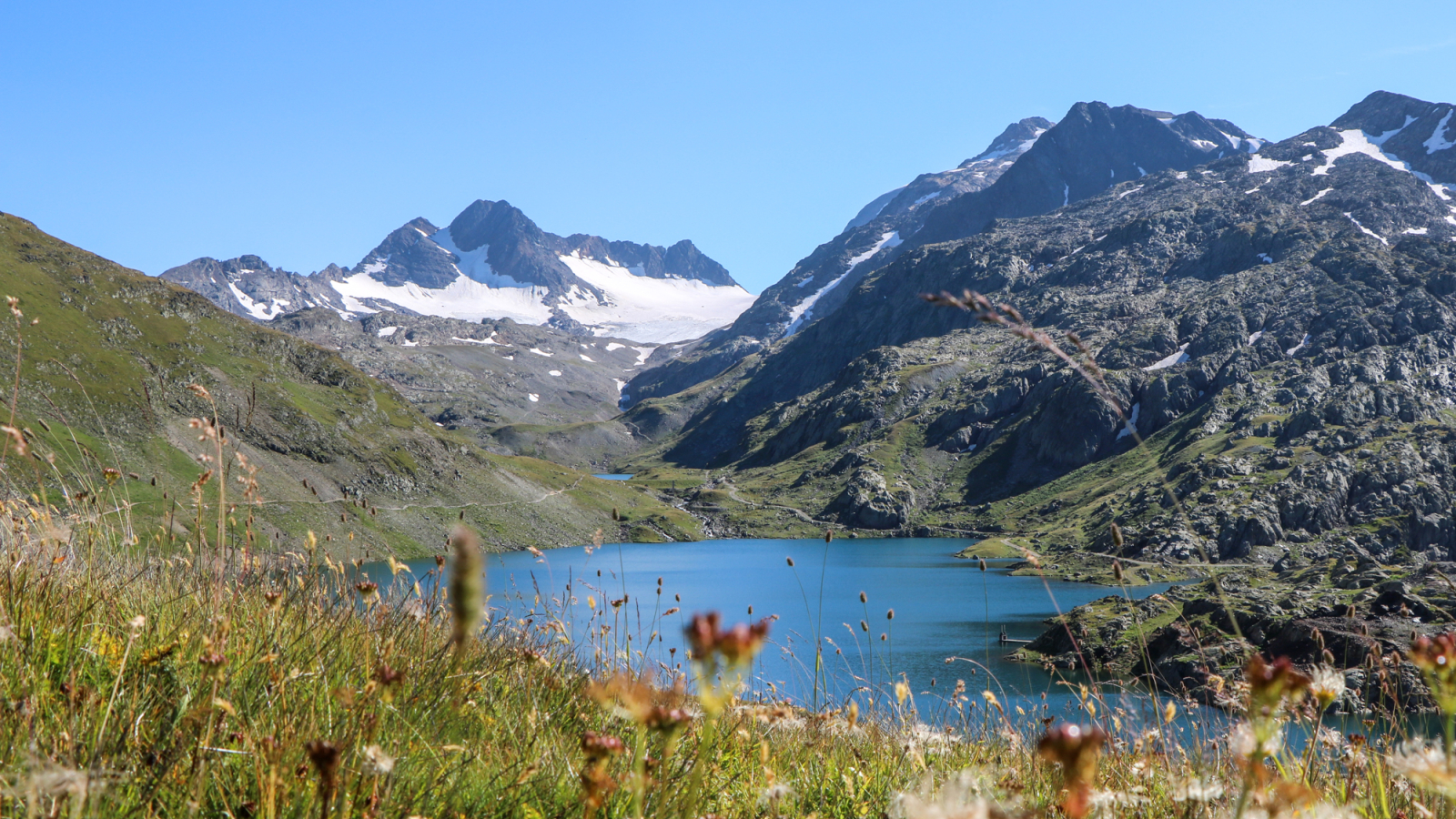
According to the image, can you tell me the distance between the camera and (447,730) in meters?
3.33

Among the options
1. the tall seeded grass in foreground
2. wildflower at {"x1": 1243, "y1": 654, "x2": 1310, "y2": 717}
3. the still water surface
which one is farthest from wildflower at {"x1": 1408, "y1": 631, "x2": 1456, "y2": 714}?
the still water surface

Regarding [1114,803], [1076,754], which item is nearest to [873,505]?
[1114,803]

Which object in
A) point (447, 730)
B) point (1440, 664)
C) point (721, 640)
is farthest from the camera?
point (447, 730)

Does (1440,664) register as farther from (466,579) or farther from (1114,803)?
(1114,803)

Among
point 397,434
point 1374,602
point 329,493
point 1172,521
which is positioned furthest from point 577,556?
point 1374,602

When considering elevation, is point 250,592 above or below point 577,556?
above

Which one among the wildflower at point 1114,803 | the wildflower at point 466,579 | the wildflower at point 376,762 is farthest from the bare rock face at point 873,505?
the wildflower at point 466,579

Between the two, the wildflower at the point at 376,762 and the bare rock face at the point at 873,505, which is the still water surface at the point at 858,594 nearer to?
the bare rock face at the point at 873,505

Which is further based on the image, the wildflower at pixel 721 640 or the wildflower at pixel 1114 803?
the wildflower at pixel 1114 803

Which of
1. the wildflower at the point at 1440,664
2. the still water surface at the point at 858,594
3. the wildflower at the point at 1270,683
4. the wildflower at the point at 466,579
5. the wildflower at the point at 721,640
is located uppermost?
the wildflower at the point at 466,579

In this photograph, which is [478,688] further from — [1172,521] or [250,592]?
[1172,521]

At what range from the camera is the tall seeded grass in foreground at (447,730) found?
1.49 m

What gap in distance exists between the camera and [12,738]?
7.53 feet

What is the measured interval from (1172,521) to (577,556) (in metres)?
92.1
